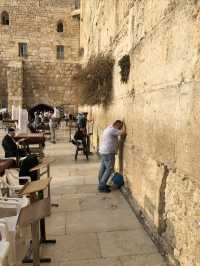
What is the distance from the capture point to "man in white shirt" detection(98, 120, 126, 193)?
5.47 meters

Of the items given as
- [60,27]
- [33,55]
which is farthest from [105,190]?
[60,27]

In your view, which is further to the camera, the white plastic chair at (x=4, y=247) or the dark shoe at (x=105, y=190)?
the dark shoe at (x=105, y=190)

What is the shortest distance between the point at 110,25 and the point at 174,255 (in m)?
5.66

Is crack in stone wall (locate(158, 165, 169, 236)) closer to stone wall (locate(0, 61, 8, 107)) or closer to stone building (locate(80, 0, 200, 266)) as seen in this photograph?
stone building (locate(80, 0, 200, 266))

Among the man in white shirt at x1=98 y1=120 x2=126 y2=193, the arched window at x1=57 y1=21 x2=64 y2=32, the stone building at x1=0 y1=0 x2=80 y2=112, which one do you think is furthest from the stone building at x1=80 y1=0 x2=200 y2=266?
the arched window at x1=57 y1=21 x2=64 y2=32

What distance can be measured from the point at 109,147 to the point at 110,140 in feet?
0.44

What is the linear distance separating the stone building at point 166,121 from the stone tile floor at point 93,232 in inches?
9.3

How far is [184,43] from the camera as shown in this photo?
8.89 feet

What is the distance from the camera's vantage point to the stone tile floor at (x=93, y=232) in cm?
326

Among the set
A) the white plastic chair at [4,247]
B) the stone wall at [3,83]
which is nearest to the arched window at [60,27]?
the stone wall at [3,83]

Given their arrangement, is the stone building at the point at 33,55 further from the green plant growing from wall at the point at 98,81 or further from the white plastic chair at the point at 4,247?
the white plastic chair at the point at 4,247

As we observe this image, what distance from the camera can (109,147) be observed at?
559 cm

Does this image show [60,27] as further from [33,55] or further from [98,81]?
[98,81]

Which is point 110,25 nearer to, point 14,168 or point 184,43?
point 14,168
